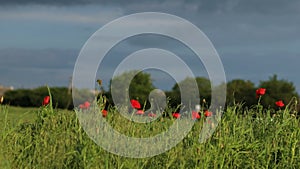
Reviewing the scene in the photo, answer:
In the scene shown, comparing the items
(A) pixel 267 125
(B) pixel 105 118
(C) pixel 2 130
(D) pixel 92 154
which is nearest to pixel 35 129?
(C) pixel 2 130

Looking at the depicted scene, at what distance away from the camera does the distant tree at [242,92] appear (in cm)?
2148

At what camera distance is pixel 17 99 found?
2702 centimetres

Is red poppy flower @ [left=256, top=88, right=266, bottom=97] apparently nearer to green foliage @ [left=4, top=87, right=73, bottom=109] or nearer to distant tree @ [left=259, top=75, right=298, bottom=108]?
distant tree @ [left=259, top=75, right=298, bottom=108]

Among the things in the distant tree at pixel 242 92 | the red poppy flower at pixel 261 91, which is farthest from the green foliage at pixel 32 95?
the red poppy flower at pixel 261 91

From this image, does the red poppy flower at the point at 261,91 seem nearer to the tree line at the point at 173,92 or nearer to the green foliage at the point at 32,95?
the tree line at the point at 173,92

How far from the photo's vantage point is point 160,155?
6465 millimetres

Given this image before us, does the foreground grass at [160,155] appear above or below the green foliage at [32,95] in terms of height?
below

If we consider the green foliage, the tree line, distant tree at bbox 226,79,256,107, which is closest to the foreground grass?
the tree line

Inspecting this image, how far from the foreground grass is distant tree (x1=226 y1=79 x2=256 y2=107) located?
482 inches

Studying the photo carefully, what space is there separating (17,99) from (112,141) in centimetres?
2145

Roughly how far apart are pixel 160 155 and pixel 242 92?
53.1 ft

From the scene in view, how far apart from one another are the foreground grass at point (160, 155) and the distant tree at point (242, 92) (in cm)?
1223

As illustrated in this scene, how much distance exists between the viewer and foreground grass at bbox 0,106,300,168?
6.06 meters

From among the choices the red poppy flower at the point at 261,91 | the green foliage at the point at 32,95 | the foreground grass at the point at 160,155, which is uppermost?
the green foliage at the point at 32,95
